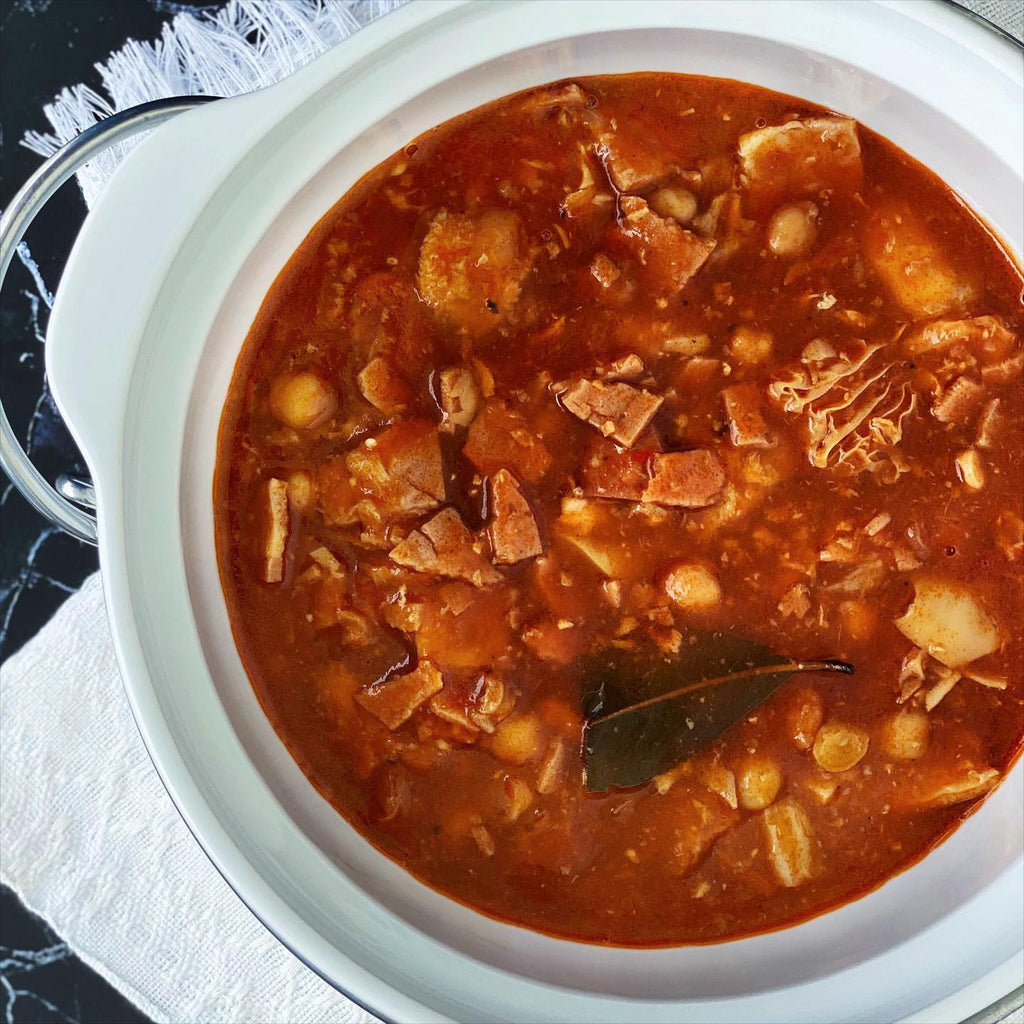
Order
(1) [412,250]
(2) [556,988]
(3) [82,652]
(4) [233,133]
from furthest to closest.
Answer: (3) [82,652] → (2) [556,988] → (1) [412,250] → (4) [233,133]

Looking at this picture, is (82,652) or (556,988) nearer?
(556,988)

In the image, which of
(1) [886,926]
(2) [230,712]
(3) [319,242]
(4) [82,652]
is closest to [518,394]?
(3) [319,242]

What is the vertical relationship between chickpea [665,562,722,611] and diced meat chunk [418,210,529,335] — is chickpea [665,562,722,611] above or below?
below

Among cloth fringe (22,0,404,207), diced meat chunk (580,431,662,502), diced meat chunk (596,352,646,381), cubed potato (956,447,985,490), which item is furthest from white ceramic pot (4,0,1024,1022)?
diced meat chunk (580,431,662,502)

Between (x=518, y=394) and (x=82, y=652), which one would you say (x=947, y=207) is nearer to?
(x=518, y=394)

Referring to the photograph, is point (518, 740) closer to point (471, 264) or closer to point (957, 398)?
point (471, 264)

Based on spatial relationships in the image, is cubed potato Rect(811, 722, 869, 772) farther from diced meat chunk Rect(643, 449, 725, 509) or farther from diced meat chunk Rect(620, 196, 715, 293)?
diced meat chunk Rect(620, 196, 715, 293)

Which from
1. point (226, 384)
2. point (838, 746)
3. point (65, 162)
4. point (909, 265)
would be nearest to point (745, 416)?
point (909, 265)

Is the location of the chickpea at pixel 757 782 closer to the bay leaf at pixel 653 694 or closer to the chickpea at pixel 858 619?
the bay leaf at pixel 653 694
